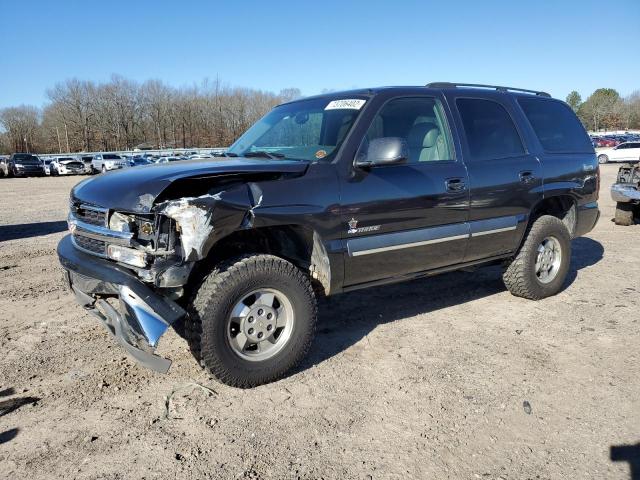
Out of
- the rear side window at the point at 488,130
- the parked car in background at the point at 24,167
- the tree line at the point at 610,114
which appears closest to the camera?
the rear side window at the point at 488,130

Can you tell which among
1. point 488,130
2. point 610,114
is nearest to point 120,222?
point 488,130

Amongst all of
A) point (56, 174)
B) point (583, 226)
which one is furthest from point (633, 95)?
point (583, 226)

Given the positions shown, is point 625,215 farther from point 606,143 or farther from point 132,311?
point 606,143

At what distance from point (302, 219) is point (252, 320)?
2.52 ft

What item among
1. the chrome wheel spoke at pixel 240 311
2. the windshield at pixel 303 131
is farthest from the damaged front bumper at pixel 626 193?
the chrome wheel spoke at pixel 240 311

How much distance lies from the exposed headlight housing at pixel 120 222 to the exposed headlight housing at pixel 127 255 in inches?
4.6

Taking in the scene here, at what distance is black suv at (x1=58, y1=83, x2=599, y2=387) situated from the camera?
3.14 m

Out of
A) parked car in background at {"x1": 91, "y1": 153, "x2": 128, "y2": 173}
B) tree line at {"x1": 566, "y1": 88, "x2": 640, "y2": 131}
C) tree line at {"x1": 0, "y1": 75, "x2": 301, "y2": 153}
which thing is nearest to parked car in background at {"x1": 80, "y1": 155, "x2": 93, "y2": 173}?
parked car in background at {"x1": 91, "y1": 153, "x2": 128, "y2": 173}

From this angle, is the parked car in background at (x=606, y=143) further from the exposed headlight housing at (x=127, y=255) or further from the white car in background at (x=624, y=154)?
the exposed headlight housing at (x=127, y=255)

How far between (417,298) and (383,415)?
2.49 meters

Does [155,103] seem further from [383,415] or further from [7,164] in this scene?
[383,415]

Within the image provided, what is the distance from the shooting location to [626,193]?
9844mm

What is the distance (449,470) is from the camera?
2.67 m

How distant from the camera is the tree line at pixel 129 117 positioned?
248 ft
